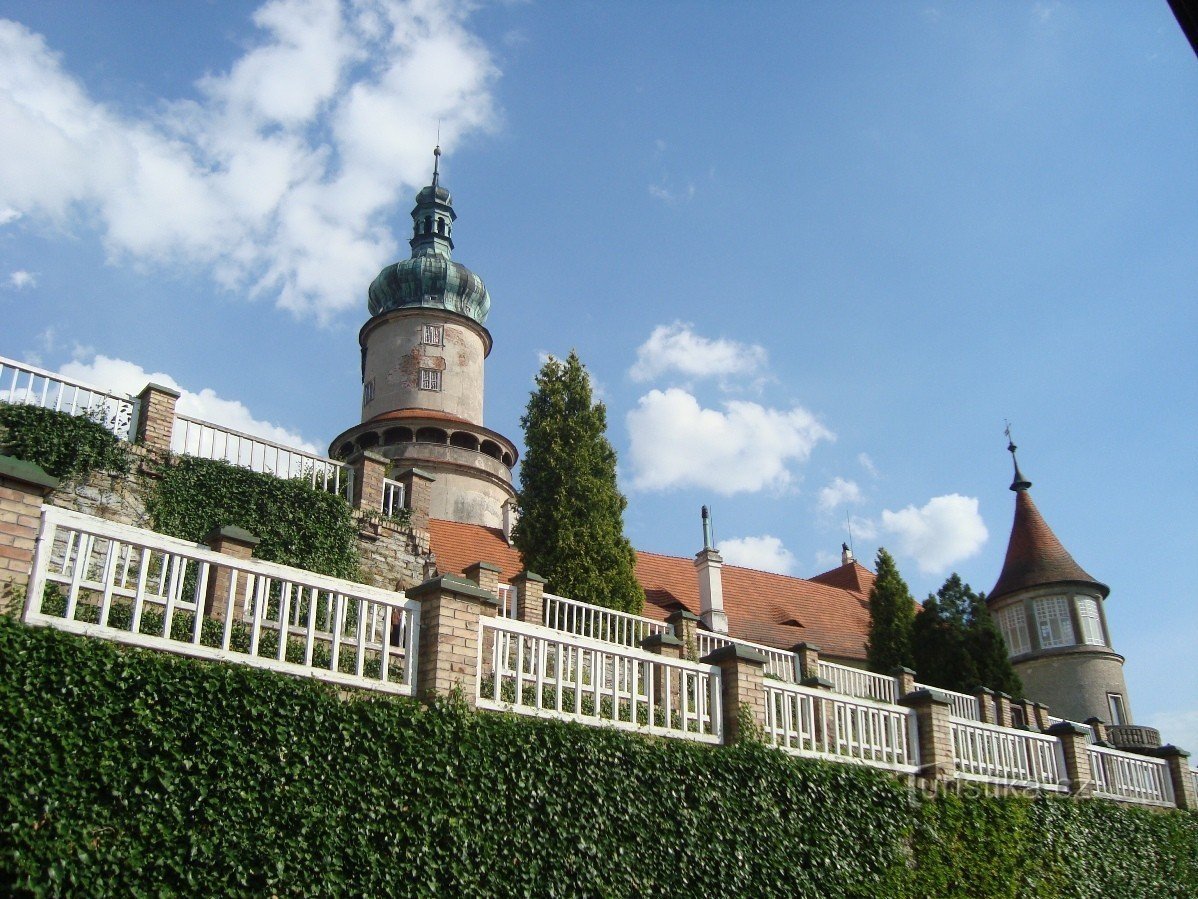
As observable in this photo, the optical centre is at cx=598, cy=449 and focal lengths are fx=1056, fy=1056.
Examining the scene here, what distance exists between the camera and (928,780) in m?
13.4

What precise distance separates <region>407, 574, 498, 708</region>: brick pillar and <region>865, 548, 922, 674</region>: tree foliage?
21.5 meters

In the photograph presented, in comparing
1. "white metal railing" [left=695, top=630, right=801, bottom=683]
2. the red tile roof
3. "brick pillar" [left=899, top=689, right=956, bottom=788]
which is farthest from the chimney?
"brick pillar" [left=899, top=689, right=956, bottom=788]

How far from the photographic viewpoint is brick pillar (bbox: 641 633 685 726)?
36.8ft

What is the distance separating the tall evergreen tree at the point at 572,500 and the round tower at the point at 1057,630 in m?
20.8

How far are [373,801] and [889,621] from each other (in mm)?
24161

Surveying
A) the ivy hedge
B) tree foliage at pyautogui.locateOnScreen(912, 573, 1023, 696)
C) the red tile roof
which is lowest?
the ivy hedge

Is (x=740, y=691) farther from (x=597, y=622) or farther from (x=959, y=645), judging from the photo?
(x=959, y=645)

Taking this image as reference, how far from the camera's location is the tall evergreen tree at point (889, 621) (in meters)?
29.2

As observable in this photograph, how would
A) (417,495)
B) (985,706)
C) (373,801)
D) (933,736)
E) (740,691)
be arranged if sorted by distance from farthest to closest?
(985,706), (417,495), (933,736), (740,691), (373,801)

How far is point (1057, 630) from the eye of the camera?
120 ft

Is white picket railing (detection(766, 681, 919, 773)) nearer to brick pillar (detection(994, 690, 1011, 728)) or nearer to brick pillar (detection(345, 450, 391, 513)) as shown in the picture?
brick pillar (detection(345, 450, 391, 513))

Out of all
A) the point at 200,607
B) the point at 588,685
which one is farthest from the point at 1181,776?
the point at 200,607

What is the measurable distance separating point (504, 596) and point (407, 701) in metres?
7.78

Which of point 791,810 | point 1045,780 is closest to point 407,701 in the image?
point 791,810
